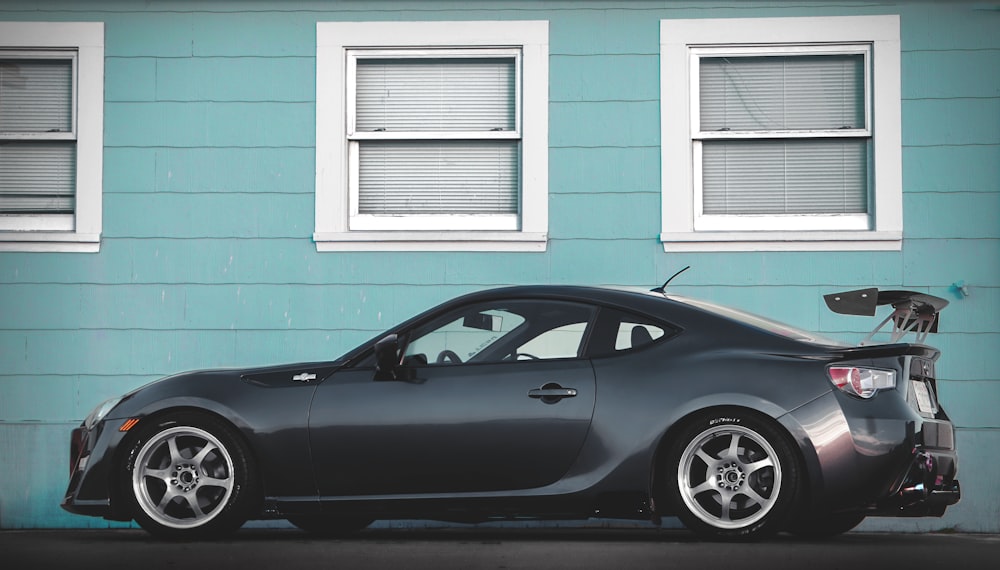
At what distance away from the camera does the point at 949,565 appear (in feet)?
21.4

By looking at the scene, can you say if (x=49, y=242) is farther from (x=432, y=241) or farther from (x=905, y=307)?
(x=905, y=307)

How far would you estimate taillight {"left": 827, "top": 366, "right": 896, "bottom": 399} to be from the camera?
676cm

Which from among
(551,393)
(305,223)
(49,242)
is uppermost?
(305,223)

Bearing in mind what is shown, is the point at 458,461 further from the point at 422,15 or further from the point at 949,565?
the point at 422,15

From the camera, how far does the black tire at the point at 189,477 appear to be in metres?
7.22

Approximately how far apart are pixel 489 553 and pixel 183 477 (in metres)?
1.67

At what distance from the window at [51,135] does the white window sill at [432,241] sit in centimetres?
185

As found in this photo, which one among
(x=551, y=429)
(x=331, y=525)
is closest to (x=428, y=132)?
(x=331, y=525)

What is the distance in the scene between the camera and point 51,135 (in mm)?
10945

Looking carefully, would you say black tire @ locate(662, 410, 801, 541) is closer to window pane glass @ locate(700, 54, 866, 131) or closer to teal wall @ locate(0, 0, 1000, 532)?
teal wall @ locate(0, 0, 1000, 532)

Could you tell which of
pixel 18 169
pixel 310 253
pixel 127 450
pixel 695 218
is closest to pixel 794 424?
pixel 127 450

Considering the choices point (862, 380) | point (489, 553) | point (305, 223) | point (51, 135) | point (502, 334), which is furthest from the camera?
point (51, 135)

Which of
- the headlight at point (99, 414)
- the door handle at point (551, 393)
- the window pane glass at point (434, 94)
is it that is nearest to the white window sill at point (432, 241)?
Answer: the window pane glass at point (434, 94)

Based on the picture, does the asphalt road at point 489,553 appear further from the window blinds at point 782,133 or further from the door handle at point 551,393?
the window blinds at point 782,133
